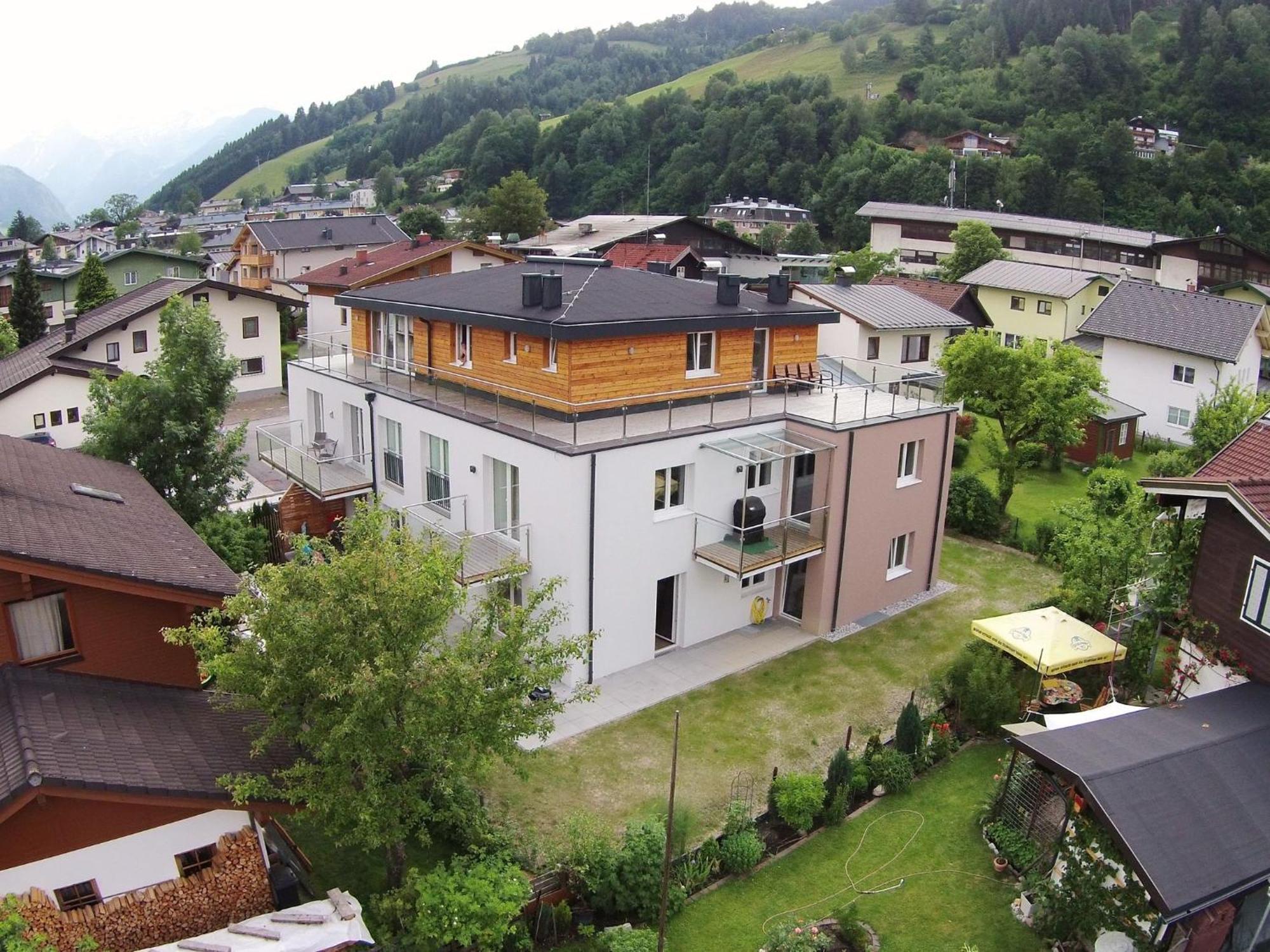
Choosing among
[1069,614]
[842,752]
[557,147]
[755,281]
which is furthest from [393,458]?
[557,147]

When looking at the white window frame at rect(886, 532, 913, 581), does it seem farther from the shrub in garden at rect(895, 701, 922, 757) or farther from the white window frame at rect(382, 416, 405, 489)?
the white window frame at rect(382, 416, 405, 489)

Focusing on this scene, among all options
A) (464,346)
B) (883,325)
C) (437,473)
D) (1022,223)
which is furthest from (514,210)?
(437,473)

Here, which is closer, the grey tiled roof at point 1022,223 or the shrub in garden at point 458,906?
the shrub in garden at point 458,906

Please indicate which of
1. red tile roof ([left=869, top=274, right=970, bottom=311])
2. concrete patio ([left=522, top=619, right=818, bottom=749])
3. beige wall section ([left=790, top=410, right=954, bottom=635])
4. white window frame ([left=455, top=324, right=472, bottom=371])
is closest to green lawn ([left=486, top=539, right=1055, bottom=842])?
concrete patio ([left=522, top=619, right=818, bottom=749])

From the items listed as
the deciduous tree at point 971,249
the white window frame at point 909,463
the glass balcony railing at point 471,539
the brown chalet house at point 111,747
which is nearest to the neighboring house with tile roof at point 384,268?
the glass balcony railing at point 471,539

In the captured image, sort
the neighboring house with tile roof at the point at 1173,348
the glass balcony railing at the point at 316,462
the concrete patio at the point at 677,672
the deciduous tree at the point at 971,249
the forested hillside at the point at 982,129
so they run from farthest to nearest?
1. the forested hillside at the point at 982,129
2. the deciduous tree at the point at 971,249
3. the neighboring house with tile roof at the point at 1173,348
4. the glass balcony railing at the point at 316,462
5. the concrete patio at the point at 677,672

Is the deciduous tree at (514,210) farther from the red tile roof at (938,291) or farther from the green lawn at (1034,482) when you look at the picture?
the green lawn at (1034,482)
